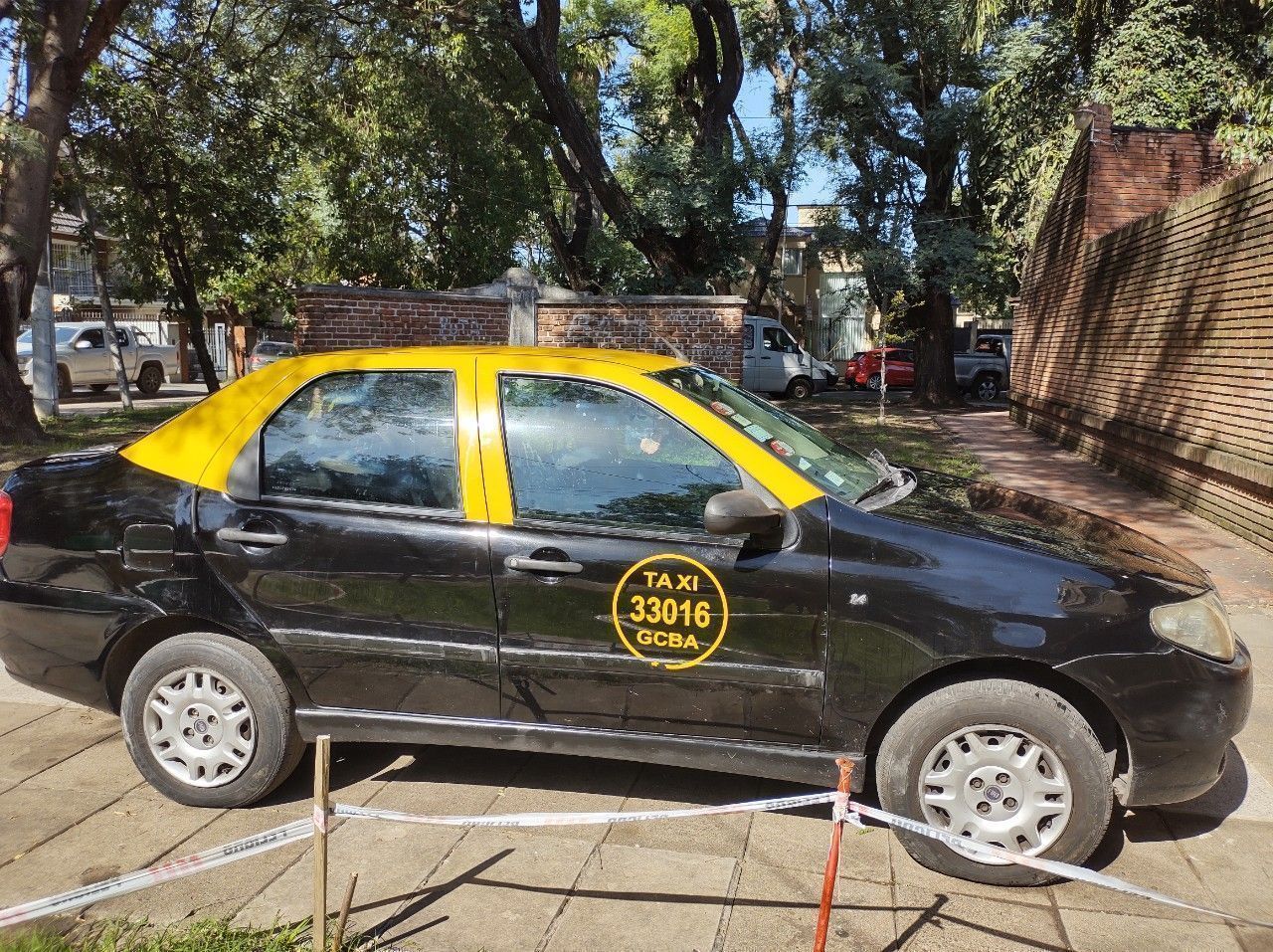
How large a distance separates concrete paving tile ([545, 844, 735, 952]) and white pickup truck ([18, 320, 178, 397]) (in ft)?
76.6

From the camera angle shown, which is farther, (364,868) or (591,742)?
(591,742)

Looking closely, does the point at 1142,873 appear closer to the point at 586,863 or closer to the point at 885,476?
the point at 885,476

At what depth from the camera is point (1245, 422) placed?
332 inches

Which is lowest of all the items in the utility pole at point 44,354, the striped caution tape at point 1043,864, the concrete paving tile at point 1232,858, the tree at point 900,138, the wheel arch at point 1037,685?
the utility pole at point 44,354

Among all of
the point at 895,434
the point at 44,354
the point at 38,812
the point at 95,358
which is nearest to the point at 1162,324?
the point at 895,434

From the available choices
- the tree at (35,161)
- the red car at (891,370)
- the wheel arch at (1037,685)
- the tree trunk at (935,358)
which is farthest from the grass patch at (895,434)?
the tree at (35,161)

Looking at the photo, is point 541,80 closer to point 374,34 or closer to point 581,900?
point 374,34

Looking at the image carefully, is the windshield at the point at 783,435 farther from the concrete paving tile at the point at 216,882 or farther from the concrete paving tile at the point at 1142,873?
the concrete paving tile at the point at 216,882

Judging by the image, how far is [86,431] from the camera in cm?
1541

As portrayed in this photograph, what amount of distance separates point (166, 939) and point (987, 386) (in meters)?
27.0

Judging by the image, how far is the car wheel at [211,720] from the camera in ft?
12.4

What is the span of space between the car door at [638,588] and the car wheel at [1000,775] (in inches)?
14.1

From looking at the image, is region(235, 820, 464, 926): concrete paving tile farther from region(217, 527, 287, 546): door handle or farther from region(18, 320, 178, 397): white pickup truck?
region(18, 320, 178, 397): white pickup truck

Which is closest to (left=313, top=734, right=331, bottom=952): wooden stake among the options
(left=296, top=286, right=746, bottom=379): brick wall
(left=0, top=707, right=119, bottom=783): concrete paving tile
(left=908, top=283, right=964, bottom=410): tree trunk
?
(left=0, top=707, right=119, bottom=783): concrete paving tile
